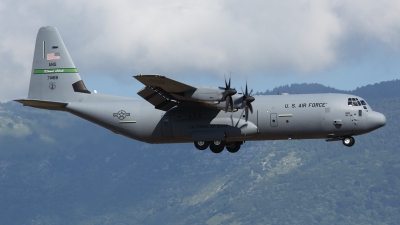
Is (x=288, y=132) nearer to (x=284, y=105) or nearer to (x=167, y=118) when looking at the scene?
(x=284, y=105)

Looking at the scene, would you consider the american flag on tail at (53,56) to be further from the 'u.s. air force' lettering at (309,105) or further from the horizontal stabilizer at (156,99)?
the 'u.s. air force' lettering at (309,105)

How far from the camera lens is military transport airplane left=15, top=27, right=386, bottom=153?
140ft

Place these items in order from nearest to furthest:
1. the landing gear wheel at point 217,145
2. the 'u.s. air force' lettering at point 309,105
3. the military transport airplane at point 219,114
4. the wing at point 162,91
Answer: the wing at point 162,91
the military transport airplane at point 219,114
the 'u.s. air force' lettering at point 309,105
the landing gear wheel at point 217,145

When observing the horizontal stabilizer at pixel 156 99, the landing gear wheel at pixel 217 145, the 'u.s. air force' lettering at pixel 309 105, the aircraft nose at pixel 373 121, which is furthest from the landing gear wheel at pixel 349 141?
the horizontal stabilizer at pixel 156 99

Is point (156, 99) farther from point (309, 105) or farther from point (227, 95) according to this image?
point (309, 105)

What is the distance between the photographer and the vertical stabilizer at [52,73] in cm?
4994

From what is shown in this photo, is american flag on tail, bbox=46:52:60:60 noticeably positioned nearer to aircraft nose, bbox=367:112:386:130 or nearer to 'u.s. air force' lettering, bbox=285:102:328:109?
'u.s. air force' lettering, bbox=285:102:328:109

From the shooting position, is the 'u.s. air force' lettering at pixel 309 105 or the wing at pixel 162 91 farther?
the 'u.s. air force' lettering at pixel 309 105

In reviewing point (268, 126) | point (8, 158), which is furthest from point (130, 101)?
point (8, 158)

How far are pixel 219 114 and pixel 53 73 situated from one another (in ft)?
43.1

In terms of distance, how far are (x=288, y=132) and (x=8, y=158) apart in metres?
166

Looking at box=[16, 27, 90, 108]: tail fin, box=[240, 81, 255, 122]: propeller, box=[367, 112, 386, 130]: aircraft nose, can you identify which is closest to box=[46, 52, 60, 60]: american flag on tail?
box=[16, 27, 90, 108]: tail fin

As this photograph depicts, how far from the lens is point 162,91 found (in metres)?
43.1

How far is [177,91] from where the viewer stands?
4241 centimetres
